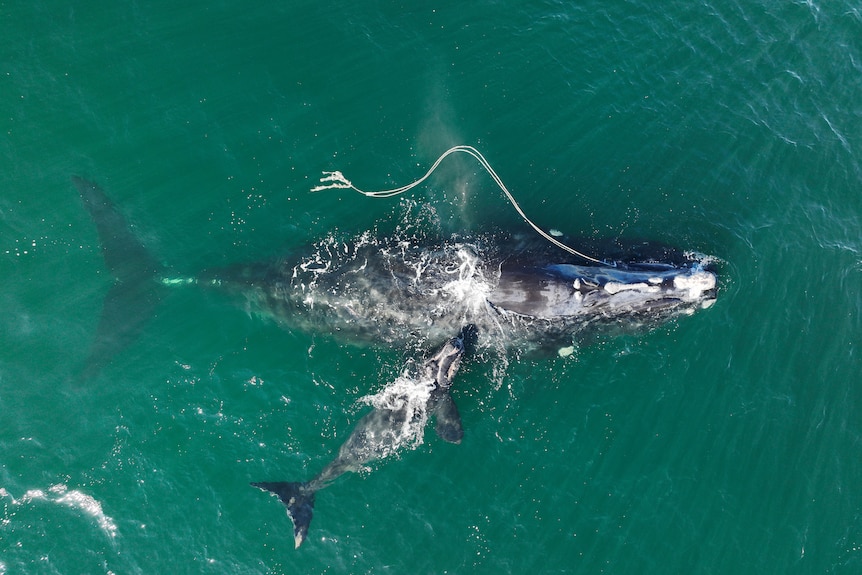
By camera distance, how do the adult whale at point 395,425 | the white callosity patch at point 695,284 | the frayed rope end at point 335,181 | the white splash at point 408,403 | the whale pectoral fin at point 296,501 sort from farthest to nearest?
1. the frayed rope end at point 335,181
2. the white callosity patch at point 695,284
3. the white splash at point 408,403
4. the adult whale at point 395,425
5. the whale pectoral fin at point 296,501

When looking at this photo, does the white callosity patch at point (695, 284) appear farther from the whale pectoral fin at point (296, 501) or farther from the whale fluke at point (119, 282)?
the whale fluke at point (119, 282)

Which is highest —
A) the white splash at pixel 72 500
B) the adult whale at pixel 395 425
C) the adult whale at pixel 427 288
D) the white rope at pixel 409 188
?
the white rope at pixel 409 188

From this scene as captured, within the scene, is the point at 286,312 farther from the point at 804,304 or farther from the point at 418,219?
the point at 804,304

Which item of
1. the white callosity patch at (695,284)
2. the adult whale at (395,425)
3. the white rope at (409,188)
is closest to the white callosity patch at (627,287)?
the white callosity patch at (695,284)

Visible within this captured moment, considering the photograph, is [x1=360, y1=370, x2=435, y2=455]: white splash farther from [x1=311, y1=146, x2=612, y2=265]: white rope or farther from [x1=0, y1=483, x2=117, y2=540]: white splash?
[x1=0, y1=483, x2=117, y2=540]: white splash

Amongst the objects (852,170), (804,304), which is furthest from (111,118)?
(852,170)

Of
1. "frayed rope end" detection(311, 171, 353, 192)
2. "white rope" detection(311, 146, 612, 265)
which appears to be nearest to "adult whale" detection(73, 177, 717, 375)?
"white rope" detection(311, 146, 612, 265)

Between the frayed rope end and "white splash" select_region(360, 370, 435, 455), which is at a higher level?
the frayed rope end
